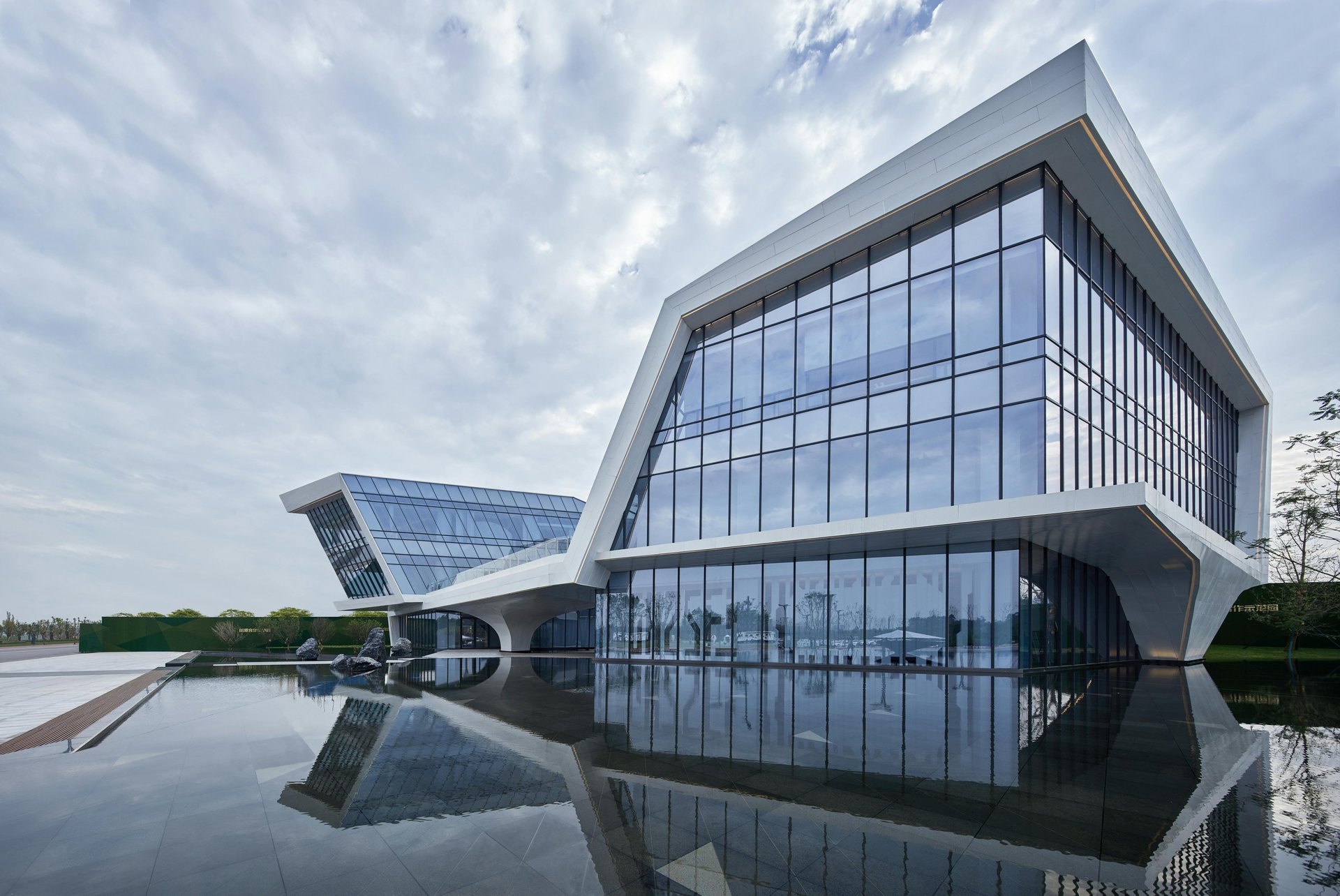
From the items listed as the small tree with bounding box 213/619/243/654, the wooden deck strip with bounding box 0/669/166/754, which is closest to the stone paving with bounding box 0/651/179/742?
the wooden deck strip with bounding box 0/669/166/754

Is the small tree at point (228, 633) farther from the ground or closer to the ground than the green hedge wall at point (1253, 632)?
closer to the ground

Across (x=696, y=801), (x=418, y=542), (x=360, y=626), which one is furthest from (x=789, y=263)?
(x=360, y=626)

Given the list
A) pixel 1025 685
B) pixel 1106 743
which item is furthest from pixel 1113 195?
pixel 1106 743

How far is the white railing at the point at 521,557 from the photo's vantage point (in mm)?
30597

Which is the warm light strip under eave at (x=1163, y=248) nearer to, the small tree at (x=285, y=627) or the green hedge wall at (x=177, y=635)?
the green hedge wall at (x=177, y=635)

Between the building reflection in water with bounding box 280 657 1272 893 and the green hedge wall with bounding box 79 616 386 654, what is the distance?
3805cm

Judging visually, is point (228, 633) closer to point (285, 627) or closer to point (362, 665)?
point (285, 627)

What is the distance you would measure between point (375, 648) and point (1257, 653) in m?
44.7

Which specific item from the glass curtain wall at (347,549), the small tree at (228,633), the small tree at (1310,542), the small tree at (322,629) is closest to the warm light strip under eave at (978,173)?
the small tree at (1310,542)

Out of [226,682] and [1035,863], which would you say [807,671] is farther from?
[226,682]

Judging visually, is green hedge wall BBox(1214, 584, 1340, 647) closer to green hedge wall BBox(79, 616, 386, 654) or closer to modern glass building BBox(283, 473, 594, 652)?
modern glass building BBox(283, 473, 594, 652)

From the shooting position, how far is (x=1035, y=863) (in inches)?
208

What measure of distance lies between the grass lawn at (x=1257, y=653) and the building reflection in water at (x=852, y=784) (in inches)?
920

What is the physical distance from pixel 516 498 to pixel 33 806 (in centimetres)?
4798
